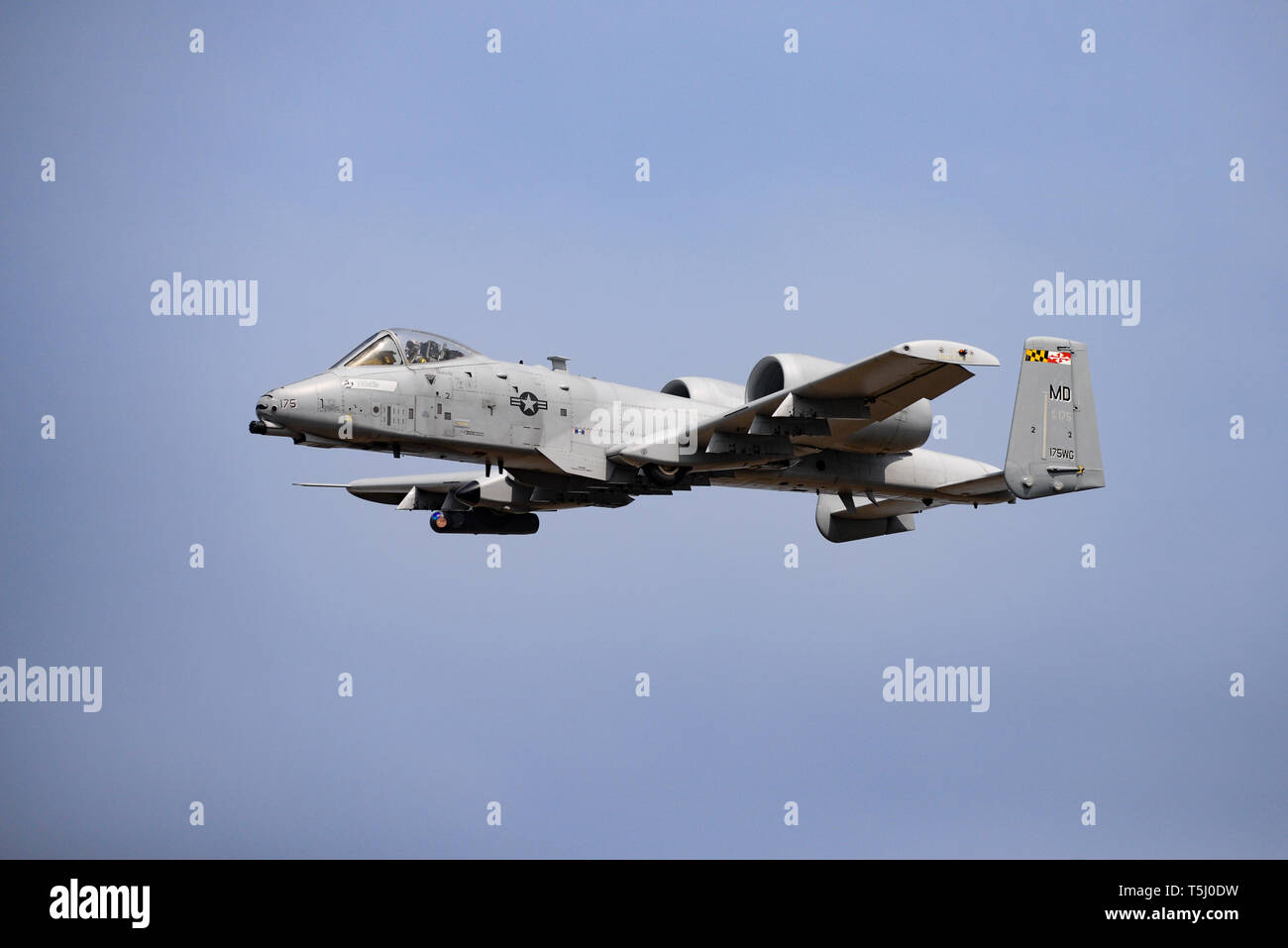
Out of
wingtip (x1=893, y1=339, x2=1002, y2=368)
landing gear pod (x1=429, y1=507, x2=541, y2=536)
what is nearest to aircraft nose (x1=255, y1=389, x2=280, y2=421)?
landing gear pod (x1=429, y1=507, x2=541, y2=536)

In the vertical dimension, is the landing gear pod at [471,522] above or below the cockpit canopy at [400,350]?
below

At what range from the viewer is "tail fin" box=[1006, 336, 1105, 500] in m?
31.4

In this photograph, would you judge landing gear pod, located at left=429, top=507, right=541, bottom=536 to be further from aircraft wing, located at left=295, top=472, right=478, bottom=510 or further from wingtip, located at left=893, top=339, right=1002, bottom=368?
wingtip, located at left=893, top=339, right=1002, bottom=368

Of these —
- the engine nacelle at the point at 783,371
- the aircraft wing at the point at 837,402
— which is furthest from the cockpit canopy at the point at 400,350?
the engine nacelle at the point at 783,371

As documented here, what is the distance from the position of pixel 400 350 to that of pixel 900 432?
31.1ft

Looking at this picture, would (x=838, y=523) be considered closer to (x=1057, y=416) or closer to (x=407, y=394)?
(x=1057, y=416)

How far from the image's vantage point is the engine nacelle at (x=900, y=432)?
30.9 meters

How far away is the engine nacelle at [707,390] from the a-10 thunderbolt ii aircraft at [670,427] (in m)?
0.03

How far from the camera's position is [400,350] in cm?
2869

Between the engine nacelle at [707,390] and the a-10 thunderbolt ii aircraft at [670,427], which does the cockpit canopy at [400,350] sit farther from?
the engine nacelle at [707,390]

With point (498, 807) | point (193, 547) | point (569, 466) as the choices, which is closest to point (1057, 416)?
point (569, 466)

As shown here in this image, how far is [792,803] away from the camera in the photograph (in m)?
34.9

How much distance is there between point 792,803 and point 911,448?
326 inches
